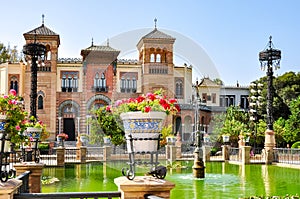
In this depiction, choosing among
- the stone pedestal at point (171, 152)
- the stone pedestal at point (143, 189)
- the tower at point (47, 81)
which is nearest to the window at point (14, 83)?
the tower at point (47, 81)

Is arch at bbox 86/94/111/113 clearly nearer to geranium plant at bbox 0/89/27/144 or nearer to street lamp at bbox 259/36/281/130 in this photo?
street lamp at bbox 259/36/281/130

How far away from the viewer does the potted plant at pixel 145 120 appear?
450 cm

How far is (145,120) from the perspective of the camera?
4.53 meters

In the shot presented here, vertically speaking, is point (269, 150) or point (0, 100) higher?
point (0, 100)

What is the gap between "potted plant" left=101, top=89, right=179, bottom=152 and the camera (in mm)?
4496

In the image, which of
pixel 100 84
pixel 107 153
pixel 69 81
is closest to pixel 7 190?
pixel 107 153

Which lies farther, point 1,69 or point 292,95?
point 292,95

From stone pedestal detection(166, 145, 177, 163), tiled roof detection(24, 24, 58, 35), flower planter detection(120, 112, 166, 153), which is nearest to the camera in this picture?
flower planter detection(120, 112, 166, 153)

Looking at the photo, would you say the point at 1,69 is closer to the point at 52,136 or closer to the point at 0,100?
the point at 52,136

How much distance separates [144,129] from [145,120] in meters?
0.09

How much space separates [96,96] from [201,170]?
79.7ft

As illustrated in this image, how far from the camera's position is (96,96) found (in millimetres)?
37562

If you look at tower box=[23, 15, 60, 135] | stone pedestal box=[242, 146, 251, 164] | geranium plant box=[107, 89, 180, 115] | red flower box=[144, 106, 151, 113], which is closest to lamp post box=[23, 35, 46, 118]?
stone pedestal box=[242, 146, 251, 164]

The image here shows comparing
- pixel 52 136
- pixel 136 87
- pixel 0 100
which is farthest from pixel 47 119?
pixel 0 100
